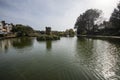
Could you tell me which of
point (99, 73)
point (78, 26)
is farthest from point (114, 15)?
point (99, 73)

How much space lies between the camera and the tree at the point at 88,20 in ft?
183

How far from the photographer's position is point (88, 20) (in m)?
58.3

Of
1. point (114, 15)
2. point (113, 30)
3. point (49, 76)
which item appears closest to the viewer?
point (49, 76)

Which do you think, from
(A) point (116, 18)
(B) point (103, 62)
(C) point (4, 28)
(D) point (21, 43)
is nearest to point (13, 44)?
(D) point (21, 43)

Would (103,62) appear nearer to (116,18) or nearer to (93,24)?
(116,18)

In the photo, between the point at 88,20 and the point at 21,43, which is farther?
the point at 88,20

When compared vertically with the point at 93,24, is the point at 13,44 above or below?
below

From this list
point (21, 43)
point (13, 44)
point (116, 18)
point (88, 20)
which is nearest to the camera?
point (13, 44)

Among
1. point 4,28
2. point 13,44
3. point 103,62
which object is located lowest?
point 103,62

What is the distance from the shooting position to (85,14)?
59.2 metres

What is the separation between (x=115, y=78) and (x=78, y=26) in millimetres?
63027

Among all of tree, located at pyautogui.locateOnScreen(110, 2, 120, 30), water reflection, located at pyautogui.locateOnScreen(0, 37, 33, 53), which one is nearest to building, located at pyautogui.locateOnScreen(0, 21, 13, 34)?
water reflection, located at pyautogui.locateOnScreen(0, 37, 33, 53)

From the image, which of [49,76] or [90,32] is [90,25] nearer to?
[90,32]

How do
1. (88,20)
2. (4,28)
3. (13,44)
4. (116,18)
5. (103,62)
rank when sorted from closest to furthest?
1. (103,62)
2. (13,44)
3. (116,18)
4. (4,28)
5. (88,20)
